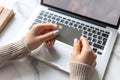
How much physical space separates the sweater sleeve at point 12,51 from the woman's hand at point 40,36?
0.02 metres

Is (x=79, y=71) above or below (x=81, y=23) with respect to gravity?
below

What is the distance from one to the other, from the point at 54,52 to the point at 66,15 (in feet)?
0.50

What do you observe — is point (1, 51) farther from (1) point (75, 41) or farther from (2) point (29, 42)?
(1) point (75, 41)

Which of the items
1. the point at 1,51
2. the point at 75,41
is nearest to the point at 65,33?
the point at 75,41

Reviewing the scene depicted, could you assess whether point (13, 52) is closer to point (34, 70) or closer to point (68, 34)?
point (34, 70)

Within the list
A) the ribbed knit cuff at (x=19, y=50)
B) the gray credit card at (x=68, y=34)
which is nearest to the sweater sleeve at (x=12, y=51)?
the ribbed knit cuff at (x=19, y=50)

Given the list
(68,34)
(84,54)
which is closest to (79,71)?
(84,54)

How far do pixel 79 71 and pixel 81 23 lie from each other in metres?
0.20

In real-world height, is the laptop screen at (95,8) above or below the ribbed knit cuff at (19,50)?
above

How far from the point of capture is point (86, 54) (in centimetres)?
64

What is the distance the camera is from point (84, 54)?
639mm

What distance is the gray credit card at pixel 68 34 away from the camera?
73 cm

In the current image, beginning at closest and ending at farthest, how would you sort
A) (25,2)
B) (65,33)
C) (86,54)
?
1. (86,54)
2. (65,33)
3. (25,2)

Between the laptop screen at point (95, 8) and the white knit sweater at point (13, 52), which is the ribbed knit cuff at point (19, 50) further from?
the laptop screen at point (95, 8)
